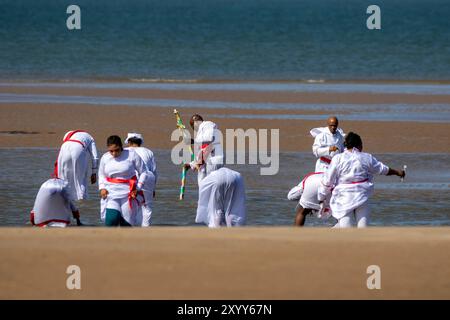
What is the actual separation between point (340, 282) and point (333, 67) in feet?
175

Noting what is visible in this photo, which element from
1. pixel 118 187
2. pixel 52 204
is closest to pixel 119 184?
pixel 118 187

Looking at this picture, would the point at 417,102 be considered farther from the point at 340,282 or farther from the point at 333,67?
the point at 340,282

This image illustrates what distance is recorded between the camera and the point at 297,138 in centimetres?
2952

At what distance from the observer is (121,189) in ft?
48.6

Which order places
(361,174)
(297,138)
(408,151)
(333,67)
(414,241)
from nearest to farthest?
(414,241) → (361,174) → (408,151) → (297,138) → (333,67)

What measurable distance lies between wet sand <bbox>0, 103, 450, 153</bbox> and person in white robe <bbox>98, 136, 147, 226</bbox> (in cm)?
1285

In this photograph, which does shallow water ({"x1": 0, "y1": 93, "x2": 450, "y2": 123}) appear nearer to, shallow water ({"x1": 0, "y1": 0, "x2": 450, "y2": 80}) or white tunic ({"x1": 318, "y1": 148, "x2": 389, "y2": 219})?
shallow water ({"x1": 0, "y1": 0, "x2": 450, "y2": 80})

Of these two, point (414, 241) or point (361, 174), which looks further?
point (361, 174)

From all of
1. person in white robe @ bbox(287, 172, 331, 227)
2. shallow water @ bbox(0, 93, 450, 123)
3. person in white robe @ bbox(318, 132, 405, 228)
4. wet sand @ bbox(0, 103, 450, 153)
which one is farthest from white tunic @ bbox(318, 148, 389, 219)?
shallow water @ bbox(0, 93, 450, 123)

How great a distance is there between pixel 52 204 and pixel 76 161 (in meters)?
2.37

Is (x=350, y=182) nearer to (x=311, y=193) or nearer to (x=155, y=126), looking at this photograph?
(x=311, y=193)

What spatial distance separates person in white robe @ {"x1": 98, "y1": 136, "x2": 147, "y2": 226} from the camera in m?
14.8

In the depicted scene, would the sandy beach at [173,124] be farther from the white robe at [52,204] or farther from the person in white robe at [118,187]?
the person in white robe at [118,187]
